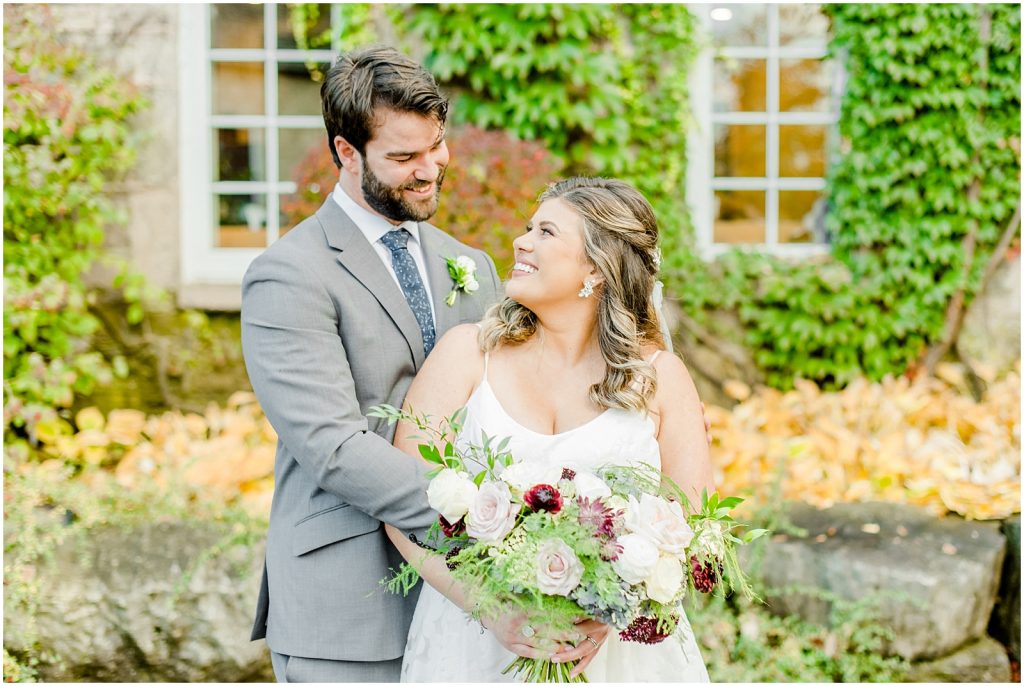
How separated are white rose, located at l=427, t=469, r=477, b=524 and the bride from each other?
1.13ft

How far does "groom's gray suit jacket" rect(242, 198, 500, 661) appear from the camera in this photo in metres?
2.07

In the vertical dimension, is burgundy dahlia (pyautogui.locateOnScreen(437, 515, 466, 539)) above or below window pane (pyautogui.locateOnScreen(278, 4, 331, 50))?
below

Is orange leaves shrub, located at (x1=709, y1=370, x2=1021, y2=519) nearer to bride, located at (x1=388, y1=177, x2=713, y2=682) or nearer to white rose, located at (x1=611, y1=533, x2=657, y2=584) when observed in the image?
bride, located at (x1=388, y1=177, x2=713, y2=682)

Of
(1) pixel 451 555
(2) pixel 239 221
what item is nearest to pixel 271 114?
(2) pixel 239 221

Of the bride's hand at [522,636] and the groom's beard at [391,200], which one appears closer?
the bride's hand at [522,636]

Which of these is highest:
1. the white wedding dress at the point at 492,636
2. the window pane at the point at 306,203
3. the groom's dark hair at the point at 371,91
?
the groom's dark hair at the point at 371,91

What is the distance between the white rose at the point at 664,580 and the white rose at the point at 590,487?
174 mm

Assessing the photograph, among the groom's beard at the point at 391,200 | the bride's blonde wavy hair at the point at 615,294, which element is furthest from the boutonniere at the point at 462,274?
the groom's beard at the point at 391,200

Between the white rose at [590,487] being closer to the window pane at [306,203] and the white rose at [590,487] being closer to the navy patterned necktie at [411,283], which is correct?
the navy patterned necktie at [411,283]

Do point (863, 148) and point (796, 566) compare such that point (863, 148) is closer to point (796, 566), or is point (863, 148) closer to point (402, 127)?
point (796, 566)

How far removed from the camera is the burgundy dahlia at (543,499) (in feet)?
6.04

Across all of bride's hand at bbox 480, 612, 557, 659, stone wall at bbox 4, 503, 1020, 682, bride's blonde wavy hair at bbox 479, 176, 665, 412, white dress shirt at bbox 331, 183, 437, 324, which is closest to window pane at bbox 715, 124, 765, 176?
stone wall at bbox 4, 503, 1020, 682

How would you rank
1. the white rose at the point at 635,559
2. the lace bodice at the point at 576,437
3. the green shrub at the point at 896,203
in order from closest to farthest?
1. the white rose at the point at 635,559
2. the lace bodice at the point at 576,437
3. the green shrub at the point at 896,203

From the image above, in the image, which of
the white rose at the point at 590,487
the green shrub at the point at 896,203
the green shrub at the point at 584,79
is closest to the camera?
the white rose at the point at 590,487
